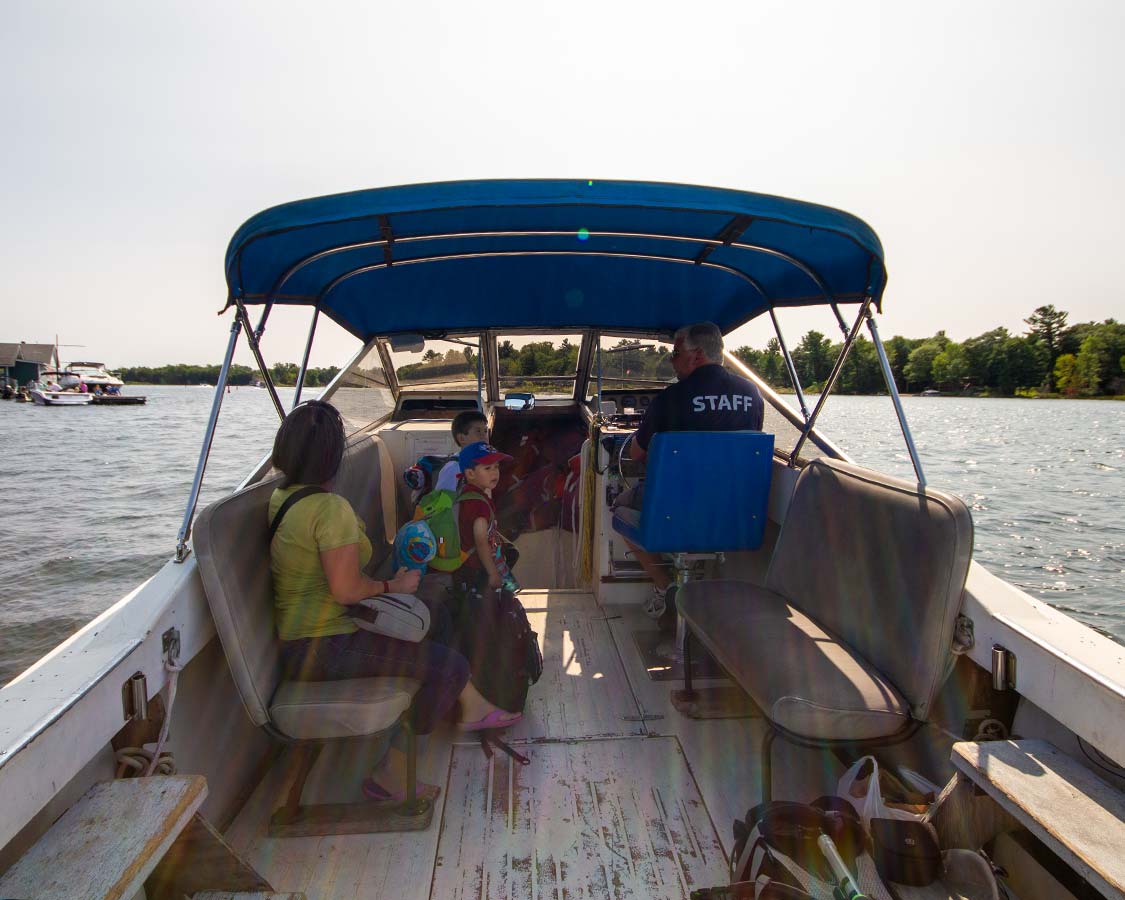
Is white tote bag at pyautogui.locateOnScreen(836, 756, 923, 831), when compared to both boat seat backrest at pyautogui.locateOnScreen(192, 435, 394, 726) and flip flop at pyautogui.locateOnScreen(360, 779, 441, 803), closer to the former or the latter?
flip flop at pyautogui.locateOnScreen(360, 779, 441, 803)

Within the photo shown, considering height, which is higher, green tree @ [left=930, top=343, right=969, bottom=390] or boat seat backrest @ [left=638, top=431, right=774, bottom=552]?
green tree @ [left=930, top=343, right=969, bottom=390]

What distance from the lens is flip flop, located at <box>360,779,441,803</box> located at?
2.01 meters

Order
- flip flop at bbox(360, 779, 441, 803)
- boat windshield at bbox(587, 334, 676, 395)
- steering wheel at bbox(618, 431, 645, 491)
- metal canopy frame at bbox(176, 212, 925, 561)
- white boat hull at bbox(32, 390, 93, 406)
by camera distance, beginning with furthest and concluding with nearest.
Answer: white boat hull at bbox(32, 390, 93, 406)
boat windshield at bbox(587, 334, 676, 395)
steering wheel at bbox(618, 431, 645, 491)
metal canopy frame at bbox(176, 212, 925, 561)
flip flop at bbox(360, 779, 441, 803)

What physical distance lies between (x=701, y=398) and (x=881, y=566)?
3.57 feet

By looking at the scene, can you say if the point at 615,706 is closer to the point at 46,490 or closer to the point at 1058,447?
the point at 46,490

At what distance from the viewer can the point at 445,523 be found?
2.64 metres

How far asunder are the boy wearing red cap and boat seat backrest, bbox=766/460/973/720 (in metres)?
1.15

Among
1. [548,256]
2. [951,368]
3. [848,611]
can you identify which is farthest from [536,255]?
[951,368]

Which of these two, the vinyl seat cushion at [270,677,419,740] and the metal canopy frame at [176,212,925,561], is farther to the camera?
the metal canopy frame at [176,212,925,561]

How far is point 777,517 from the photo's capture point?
3168 mm

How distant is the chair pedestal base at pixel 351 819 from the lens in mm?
1901

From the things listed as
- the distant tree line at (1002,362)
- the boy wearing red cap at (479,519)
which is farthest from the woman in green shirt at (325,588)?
the distant tree line at (1002,362)

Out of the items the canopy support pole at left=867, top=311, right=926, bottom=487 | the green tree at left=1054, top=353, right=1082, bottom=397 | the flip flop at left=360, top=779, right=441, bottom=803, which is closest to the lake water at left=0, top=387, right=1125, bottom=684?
the flip flop at left=360, top=779, right=441, bottom=803

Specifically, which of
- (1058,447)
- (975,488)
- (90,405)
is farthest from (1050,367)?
(90,405)
